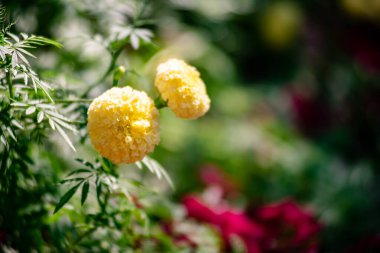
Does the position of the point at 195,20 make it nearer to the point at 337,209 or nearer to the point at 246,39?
the point at 246,39

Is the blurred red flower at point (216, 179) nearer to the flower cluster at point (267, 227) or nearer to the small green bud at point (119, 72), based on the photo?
the flower cluster at point (267, 227)

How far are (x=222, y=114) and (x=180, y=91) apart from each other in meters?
1.85

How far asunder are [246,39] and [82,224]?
107 inches

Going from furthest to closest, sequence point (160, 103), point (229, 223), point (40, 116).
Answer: point (229, 223), point (160, 103), point (40, 116)

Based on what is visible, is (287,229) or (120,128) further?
(287,229)

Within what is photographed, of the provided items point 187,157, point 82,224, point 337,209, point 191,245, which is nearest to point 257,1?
point 187,157

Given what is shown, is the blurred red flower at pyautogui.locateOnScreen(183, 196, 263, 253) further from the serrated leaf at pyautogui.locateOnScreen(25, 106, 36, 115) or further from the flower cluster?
the serrated leaf at pyautogui.locateOnScreen(25, 106, 36, 115)

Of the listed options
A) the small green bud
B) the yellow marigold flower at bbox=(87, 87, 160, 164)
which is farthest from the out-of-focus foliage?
the yellow marigold flower at bbox=(87, 87, 160, 164)

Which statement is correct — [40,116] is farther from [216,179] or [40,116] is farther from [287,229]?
[216,179]

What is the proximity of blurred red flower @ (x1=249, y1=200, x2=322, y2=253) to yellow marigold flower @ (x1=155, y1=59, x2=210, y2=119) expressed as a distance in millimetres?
630

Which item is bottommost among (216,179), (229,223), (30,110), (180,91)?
(216,179)

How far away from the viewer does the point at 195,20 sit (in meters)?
3.10

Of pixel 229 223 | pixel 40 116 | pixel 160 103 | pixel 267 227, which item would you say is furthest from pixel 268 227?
pixel 40 116

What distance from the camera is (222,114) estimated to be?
268 centimetres
